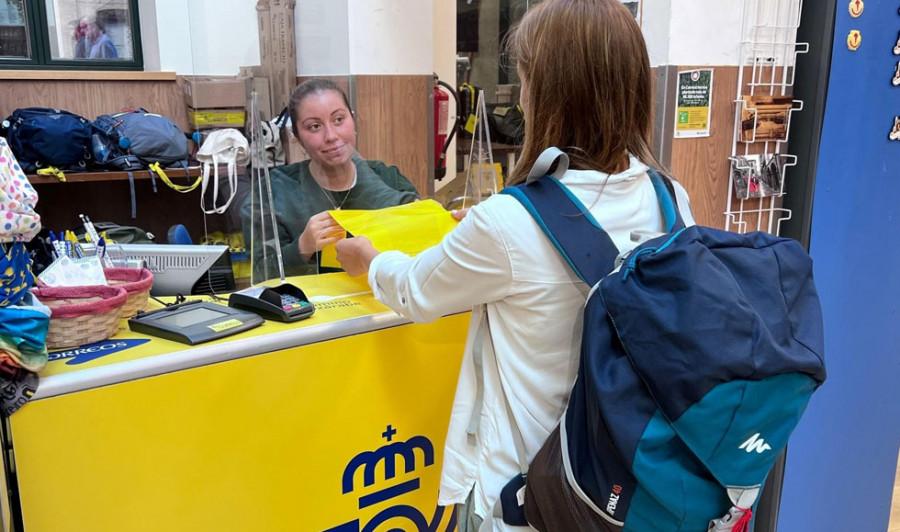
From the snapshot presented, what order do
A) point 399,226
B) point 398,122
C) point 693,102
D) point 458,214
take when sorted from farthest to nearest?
point 398,122 < point 693,102 < point 458,214 < point 399,226

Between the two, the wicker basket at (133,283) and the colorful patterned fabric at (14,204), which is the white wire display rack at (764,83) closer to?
the wicker basket at (133,283)

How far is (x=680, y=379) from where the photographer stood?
0.88 metres

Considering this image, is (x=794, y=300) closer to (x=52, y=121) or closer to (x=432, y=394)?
(x=432, y=394)

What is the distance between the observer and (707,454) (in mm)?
891

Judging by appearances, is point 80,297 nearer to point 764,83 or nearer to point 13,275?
point 13,275

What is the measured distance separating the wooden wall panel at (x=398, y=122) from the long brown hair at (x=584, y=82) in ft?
3.50

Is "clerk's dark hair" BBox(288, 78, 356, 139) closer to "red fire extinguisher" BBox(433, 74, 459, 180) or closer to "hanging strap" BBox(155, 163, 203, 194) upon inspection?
"red fire extinguisher" BBox(433, 74, 459, 180)

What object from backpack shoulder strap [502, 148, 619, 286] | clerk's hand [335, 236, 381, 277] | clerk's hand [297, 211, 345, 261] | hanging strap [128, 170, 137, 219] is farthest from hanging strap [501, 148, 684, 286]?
hanging strap [128, 170, 137, 219]

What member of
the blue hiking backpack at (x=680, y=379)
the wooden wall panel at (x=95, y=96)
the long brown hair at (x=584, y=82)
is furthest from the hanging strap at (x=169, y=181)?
the blue hiking backpack at (x=680, y=379)

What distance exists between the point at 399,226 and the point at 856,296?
1.51 meters

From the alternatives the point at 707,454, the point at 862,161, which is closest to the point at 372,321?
the point at 707,454

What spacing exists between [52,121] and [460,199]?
2.80 metres

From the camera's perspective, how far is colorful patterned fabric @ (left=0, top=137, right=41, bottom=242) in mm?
993

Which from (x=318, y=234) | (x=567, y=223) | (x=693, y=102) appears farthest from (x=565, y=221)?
(x=693, y=102)
